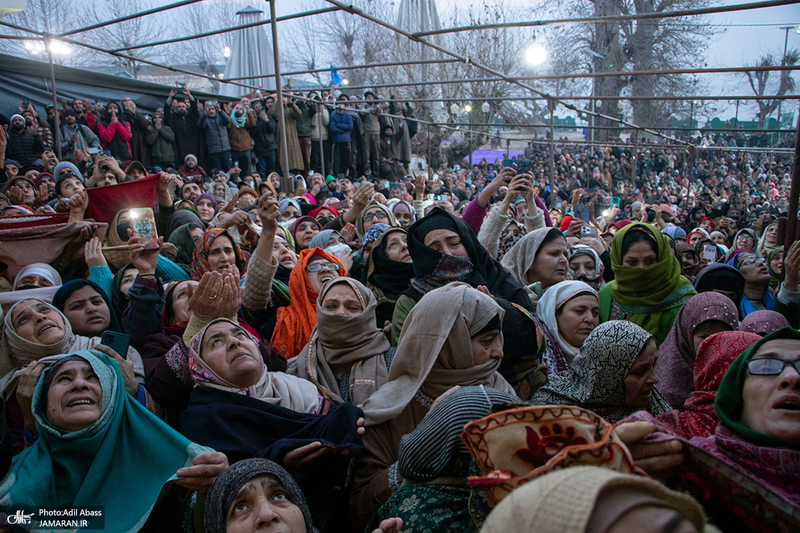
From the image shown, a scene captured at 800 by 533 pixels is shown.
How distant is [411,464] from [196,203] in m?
4.91

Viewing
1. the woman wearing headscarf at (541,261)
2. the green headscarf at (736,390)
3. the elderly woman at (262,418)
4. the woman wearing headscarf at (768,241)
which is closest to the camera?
the green headscarf at (736,390)

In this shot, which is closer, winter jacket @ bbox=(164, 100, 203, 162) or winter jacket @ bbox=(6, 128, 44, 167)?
winter jacket @ bbox=(6, 128, 44, 167)

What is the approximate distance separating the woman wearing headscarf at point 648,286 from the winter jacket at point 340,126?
30.2 feet

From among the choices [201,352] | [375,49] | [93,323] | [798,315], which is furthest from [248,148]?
[375,49]

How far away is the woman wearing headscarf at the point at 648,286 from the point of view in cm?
312

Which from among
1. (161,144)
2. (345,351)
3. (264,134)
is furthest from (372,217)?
(264,134)

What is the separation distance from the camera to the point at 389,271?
3.52 metres

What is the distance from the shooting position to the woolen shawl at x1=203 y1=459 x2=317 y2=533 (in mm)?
1632

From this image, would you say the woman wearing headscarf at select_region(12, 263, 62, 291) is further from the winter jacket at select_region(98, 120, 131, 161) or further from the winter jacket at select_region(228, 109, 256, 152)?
the winter jacket at select_region(228, 109, 256, 152)

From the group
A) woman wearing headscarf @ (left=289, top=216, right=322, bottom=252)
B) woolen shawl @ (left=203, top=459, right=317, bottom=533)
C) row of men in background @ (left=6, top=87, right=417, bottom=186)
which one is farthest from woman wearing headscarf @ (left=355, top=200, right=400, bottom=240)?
row of men in background @ (left=6, top=87, right=417, bottom=186)

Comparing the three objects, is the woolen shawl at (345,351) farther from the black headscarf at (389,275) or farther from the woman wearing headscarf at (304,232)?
the woman wearing headscarf at (304,232)

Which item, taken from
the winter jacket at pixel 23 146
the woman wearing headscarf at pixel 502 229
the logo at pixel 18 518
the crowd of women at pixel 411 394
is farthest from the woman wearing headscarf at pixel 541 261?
the winter jacket at pixel 23 146

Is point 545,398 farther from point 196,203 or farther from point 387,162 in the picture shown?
point 387,162

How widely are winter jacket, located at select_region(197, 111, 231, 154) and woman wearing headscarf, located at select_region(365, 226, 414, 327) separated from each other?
6.87 m
